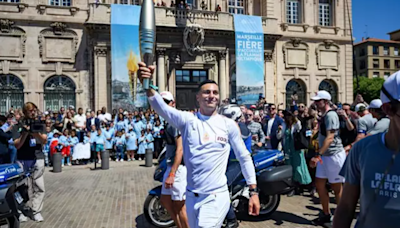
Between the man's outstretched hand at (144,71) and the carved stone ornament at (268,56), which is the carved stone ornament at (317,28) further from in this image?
the man's outstretched hand at (144,71)

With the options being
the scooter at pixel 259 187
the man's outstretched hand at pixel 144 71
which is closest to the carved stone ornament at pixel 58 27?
the scooter at pixel 259 187

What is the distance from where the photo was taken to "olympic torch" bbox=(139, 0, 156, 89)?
102 inches

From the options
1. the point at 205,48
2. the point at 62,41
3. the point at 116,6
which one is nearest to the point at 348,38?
the point at 205,48

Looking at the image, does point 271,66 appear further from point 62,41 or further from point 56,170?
point 56,170

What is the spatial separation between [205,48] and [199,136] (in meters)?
18.2

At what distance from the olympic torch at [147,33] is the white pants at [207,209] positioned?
1.13m

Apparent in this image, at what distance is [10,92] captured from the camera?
18719mm

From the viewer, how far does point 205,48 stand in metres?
20.6

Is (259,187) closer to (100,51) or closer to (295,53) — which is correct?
(100,51)

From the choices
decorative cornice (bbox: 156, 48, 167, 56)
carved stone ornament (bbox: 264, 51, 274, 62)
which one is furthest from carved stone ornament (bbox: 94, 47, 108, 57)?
carved stone ornament (bbox: 264, 51, 274, 62)

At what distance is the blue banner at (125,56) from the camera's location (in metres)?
17.6

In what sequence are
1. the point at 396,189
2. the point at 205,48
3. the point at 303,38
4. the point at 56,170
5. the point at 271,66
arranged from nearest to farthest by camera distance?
the point at 396,189
the point at 56,170
the point at 205,48
the point at 271,66
the point at 303,38

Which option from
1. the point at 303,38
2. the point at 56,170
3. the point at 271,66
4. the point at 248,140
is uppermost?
the point at 303,38

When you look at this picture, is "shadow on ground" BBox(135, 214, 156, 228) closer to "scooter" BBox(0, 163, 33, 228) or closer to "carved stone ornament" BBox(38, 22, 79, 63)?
"scooter" BBox(0, 163, 33, 228)
